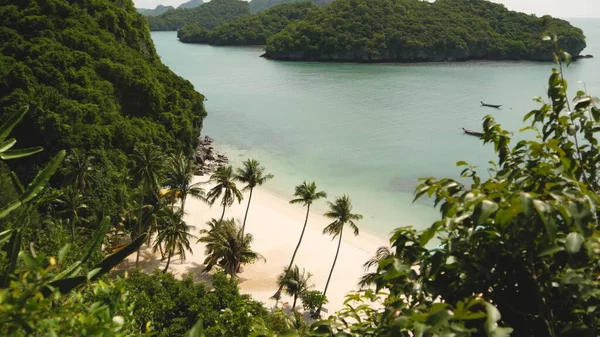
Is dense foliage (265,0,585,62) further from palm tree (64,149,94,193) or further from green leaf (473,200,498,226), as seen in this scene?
green leaf (473,200,498,226)

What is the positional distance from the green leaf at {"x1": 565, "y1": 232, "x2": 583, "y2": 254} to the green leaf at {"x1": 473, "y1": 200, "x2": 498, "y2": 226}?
13.9 inches

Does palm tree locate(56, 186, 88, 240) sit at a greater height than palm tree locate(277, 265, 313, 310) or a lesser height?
greater

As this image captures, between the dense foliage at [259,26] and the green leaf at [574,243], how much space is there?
432ft

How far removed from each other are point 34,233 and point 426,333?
18.4 m

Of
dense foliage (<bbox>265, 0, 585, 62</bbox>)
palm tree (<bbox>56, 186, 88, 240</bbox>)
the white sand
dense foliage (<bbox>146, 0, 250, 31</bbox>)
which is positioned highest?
dense foliage (<bbox>146, 0, 250, 31</bbox>)

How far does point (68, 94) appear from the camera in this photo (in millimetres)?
24891

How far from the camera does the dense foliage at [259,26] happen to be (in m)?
129

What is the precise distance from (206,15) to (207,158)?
151209 millimetres

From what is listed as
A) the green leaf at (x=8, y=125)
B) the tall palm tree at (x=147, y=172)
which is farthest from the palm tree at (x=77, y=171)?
the green leaf at (x=8, y=125)

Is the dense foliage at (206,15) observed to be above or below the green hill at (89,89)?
above

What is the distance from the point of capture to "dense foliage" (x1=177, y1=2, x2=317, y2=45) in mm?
128875

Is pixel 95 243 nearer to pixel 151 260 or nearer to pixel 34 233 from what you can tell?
pixel 34 233

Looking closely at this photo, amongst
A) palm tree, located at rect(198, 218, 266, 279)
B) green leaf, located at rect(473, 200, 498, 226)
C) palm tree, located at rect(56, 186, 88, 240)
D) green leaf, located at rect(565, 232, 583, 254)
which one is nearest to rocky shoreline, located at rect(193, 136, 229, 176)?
palm tree, located at rect(198, 218, 266, 279)

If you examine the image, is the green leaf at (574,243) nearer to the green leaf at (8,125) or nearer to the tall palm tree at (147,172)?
the green leaf at (8,125)
